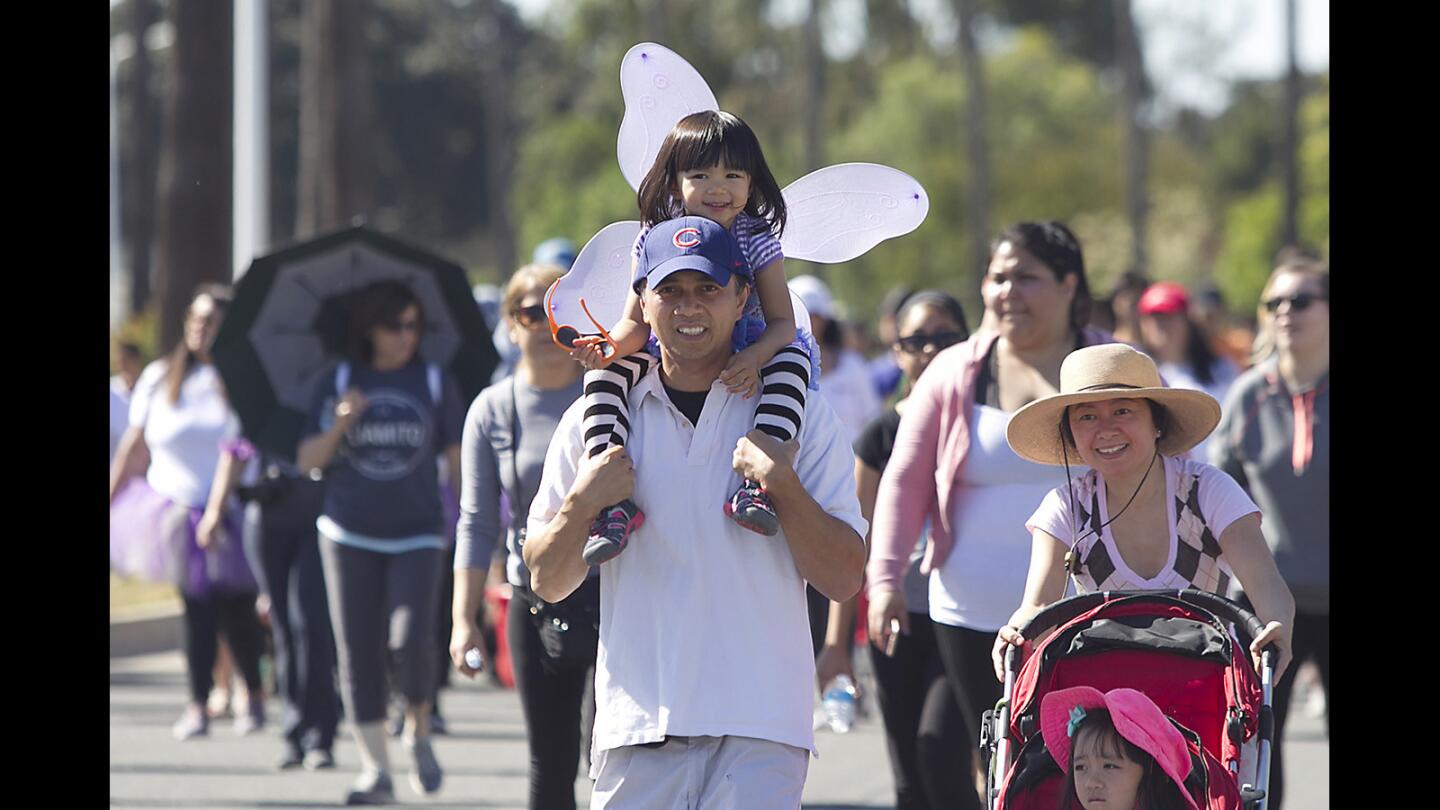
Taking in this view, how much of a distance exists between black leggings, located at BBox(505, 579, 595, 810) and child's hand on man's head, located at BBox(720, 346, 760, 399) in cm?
204

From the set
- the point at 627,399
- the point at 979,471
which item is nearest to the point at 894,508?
the point at 979,471

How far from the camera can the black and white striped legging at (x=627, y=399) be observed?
4.70m

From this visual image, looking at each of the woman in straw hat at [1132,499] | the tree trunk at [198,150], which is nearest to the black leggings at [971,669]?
the woman in straw hat at [1132,499]

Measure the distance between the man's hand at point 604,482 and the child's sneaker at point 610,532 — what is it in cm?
2

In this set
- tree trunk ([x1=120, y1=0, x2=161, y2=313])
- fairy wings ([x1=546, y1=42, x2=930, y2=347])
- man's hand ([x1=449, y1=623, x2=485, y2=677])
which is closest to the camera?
fairy wings ([x1=546, y1=42, x2=930, y2=347])

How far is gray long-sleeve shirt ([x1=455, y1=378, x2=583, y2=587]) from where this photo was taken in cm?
712

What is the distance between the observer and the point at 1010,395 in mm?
6504

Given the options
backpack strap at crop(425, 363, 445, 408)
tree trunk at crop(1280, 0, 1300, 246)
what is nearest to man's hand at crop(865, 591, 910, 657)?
backpack strap at crop(425, 363, 445, 408)

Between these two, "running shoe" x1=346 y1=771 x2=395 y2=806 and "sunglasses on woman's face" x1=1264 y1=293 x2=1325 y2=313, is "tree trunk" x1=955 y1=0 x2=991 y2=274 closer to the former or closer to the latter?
"running shoe" x1=346 y1=771 x2=395 y2=806

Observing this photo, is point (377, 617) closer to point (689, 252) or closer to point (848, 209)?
point (848, 209)

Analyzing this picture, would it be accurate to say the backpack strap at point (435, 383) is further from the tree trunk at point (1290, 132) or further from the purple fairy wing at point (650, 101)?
the tree trunk at point (1290, 132)

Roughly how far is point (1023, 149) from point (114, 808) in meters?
54.1

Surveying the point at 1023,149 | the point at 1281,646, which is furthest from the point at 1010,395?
the point at 1023,149

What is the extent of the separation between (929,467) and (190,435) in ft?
19.9
